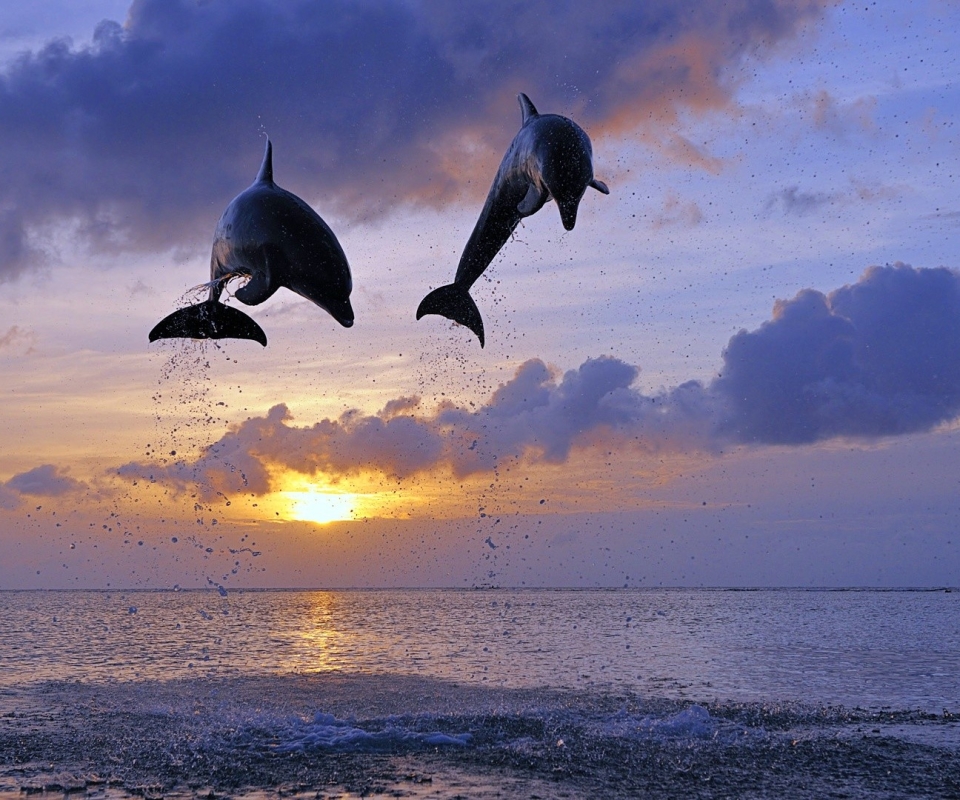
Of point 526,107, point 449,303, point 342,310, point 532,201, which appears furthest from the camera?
point 449,303

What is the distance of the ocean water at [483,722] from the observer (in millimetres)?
13586

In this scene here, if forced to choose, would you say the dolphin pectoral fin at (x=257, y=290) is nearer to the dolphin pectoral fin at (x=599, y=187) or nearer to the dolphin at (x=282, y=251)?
the dolphin at (x=282, y=251)

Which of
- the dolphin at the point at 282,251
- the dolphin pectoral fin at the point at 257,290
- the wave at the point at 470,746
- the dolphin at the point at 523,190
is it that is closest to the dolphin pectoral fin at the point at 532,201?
the dolphin at the point at 523,190

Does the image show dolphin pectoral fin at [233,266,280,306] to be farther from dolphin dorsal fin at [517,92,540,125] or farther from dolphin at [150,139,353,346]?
dolphin dorsal fin at [517,92,540,125]

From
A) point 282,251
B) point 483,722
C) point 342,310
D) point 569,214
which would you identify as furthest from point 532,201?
point 483,722

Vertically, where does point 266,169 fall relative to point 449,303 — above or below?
above

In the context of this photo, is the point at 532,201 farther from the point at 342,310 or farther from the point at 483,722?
the point at 483,722

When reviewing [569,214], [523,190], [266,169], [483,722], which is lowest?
[483,722]

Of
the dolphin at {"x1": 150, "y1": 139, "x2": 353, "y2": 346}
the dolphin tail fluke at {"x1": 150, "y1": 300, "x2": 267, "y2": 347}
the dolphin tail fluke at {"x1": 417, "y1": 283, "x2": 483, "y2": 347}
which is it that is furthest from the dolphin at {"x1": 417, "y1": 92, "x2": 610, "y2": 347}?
the dolphin tail fluke at {"x1": 150, "y1": 300, "x2": 267, "y2": 347}

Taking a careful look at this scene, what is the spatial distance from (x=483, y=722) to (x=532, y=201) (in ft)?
39.3

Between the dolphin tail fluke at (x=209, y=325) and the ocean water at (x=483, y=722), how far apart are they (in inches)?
→ 246

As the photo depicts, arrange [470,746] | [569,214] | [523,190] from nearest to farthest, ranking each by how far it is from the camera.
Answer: [569,214] < [523,190] < [470,746]

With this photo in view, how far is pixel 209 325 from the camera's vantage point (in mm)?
11727

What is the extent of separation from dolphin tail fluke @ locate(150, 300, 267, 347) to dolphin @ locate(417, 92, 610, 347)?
2.20m
